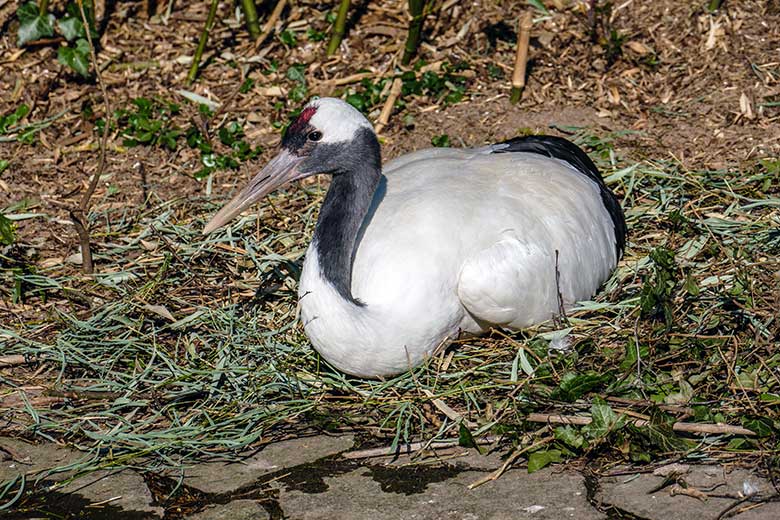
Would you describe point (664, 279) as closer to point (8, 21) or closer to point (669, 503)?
point (669, 503)

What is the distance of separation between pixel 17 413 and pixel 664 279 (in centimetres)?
296

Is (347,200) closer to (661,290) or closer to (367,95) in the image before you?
(661,290)

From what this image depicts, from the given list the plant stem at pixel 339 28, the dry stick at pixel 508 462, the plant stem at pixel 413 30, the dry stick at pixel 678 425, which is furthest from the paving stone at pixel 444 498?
the plant stem at pixel 339 28

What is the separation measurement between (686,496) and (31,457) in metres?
2.64

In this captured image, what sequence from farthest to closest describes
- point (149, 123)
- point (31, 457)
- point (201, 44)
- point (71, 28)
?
point (71, 28)
point (201, 44)
point (149, 123)
point (31, 457)

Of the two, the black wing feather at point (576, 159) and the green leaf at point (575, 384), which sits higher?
the black wing feather at point (576, 159)

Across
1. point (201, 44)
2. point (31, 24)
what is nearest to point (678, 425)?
point (201, 44)

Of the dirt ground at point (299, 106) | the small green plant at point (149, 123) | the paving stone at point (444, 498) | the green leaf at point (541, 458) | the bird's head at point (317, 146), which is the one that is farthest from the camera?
the small green plant at point (149, 123)

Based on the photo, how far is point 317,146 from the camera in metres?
4.74

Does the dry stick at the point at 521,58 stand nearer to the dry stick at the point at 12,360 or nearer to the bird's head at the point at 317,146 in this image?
the bird's head at the point at 317,146

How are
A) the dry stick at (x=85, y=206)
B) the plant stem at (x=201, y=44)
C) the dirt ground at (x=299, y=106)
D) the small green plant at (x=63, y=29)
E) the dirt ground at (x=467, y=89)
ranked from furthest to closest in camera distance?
the small green plant at (x=63, y=29), the plant stem at (x=201, y=44), the dirt ground at (x=467, y=89), the dirt ground at (x=299, y=106), the dry stick at (x=85, y=206)

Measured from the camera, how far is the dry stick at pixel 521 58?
673cm

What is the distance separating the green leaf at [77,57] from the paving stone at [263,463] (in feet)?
12.9

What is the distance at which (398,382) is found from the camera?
185 inches
